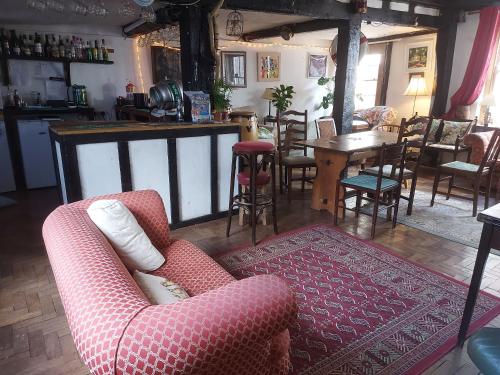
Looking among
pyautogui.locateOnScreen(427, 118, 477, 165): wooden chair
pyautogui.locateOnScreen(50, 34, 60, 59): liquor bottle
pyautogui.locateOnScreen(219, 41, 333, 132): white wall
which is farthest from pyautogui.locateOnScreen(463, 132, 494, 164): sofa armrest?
pyautogui.locateOnScreen(50, 34, 60, 59): liquor bottle

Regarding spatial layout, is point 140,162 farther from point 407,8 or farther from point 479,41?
point 479,41

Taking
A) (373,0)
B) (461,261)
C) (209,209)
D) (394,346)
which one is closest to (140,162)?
(209,209)

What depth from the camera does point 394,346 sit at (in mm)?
1828

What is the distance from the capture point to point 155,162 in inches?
122

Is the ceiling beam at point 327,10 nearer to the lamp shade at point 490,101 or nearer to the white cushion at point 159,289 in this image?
the lamp shade at point 490,101

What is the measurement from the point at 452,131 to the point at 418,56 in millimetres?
2114

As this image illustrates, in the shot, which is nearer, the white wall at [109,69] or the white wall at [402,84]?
the white wall at [109,69]

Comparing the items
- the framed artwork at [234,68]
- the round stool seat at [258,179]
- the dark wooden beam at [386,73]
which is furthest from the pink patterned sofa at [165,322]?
the dark wooden beam at [386,73]

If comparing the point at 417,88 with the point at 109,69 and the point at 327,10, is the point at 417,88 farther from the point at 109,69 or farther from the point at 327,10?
the point at 109,69

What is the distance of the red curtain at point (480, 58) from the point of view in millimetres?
5129

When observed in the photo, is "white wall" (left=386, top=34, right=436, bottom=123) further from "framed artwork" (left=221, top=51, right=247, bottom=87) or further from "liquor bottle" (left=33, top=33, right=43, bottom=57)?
"liquor bottle" (left=33, top=33, right=43, bottom=57)

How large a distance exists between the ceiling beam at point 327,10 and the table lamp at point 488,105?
151cm

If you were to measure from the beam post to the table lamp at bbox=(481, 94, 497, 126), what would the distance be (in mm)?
4089

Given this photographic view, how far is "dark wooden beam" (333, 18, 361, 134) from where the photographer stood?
4.76 m
